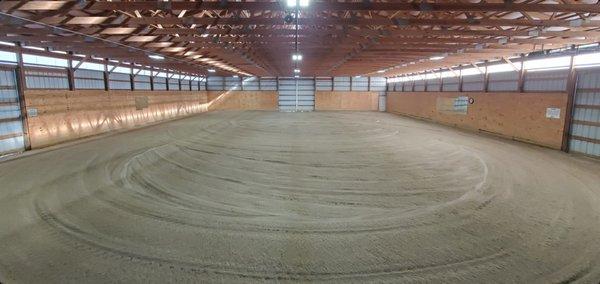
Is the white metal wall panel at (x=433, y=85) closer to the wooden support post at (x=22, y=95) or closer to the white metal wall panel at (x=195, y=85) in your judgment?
the white metal wall panel at (x=195, y=85)

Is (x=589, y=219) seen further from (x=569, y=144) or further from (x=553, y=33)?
(x=569, y=144)

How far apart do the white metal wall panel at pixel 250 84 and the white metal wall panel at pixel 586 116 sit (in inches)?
1164

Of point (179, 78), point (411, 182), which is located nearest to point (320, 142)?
point (411, 182)

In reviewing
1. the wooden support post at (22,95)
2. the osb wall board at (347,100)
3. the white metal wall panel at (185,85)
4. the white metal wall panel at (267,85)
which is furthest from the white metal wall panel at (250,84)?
the wooden support post at (22,95)

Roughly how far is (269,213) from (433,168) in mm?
5574

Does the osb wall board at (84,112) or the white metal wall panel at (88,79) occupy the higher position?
the white metal wall panel at (88,79)

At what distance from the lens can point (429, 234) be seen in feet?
15.6

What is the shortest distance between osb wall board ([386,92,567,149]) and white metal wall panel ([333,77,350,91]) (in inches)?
563

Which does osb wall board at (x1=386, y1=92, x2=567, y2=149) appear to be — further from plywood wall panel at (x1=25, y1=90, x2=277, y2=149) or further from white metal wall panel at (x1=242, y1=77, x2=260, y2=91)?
plywood wall panel at (x1=25, y1=90, x2=277, y2=149)

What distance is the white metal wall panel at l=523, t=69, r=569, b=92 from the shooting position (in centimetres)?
1261

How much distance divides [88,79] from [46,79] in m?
3.35

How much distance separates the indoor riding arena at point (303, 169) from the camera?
4023 millimetres

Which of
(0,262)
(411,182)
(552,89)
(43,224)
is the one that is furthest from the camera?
(552,89)

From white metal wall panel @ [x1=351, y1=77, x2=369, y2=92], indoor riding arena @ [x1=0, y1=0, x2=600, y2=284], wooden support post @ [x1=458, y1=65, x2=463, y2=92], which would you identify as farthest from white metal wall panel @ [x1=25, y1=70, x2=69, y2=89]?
white metal wall panel @ [x1=351, y1=77, x2=369, y2=92]
